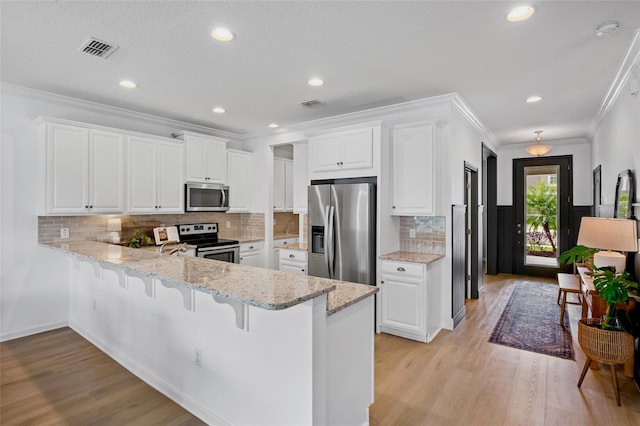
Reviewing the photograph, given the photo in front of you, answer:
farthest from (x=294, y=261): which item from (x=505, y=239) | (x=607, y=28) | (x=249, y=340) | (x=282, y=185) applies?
(x=505, y=239)

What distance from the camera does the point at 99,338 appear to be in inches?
134

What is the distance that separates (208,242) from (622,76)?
5.16m

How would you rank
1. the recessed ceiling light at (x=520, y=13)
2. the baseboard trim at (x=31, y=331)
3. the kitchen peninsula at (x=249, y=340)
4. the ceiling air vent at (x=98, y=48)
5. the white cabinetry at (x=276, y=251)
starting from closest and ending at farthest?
the kitchen peninsula at (x=249, y=340)
the recessed ceiling light at (x=520, y=13)
the ceiling air vent at (x=98, y=48)
the baseboard trim at (x=31, y=331)
the white cabinetry at (x=276, y=251)

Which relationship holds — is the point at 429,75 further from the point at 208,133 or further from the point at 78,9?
the point at 208,133

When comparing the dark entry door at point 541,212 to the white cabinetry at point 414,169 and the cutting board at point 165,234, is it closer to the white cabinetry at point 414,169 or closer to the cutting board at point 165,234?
the white cabinetry at point 414,169

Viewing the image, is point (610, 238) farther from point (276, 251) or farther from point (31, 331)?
point (31, 331)

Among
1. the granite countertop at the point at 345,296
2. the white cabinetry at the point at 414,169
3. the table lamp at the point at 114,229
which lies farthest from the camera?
the table lamp at the point at 114,229

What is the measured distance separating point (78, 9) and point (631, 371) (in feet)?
16.4

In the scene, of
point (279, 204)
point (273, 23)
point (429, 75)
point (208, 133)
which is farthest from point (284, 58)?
point (279, 204)

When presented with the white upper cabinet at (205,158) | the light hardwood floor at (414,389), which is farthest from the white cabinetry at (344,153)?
the light hardwood floor at (414,389)

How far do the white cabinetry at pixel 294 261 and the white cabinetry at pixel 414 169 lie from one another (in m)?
1.41

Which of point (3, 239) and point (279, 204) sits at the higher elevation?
point (279, 204)

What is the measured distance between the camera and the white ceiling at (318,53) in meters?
2.18

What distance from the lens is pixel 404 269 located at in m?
3.64
